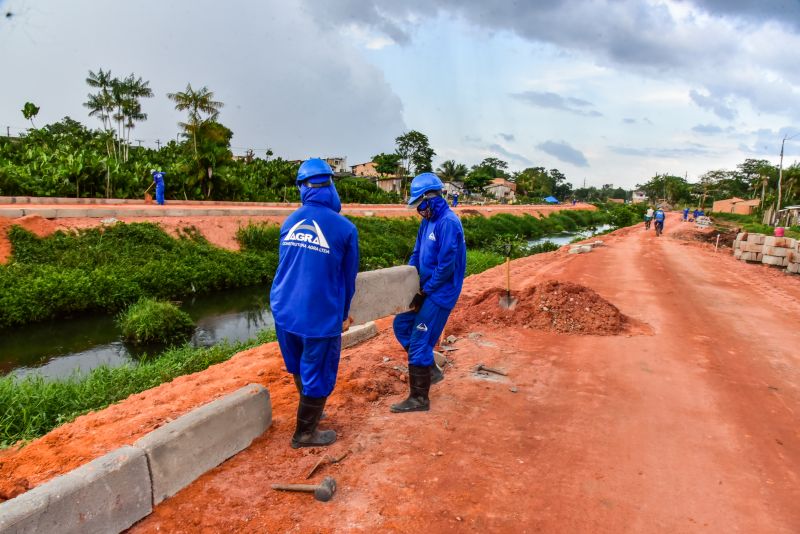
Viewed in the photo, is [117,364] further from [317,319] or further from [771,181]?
[771,181]

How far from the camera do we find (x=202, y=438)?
3.06 metres

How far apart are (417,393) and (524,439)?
2.97ft

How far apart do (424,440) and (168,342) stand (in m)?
7.57

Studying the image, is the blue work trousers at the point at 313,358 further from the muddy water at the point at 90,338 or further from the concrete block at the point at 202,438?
the muddy water at the point at 90,338

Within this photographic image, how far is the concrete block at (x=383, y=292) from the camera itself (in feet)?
13.4

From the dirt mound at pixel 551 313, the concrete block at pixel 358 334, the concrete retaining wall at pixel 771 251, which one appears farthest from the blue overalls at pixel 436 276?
the concrete retaining wall at pixel 771 251

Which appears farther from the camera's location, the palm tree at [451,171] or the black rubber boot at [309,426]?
the palm tree at [451,171]

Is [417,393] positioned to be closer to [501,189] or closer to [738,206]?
[738,206]

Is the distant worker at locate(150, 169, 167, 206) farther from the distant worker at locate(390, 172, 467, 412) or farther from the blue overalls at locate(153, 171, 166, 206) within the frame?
the distant worker at locate(390, 172, 467, 412)

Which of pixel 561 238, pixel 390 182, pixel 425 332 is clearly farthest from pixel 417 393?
pixel 390 182

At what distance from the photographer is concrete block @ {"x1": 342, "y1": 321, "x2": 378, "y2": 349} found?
5.87m

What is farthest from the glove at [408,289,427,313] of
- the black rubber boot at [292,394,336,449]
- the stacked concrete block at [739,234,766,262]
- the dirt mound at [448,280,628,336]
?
the stacked concrete block at [739,234,766,262]

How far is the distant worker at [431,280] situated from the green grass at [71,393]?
11.8 feet

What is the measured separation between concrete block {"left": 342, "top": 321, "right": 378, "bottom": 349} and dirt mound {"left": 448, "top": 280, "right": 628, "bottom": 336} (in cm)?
108
